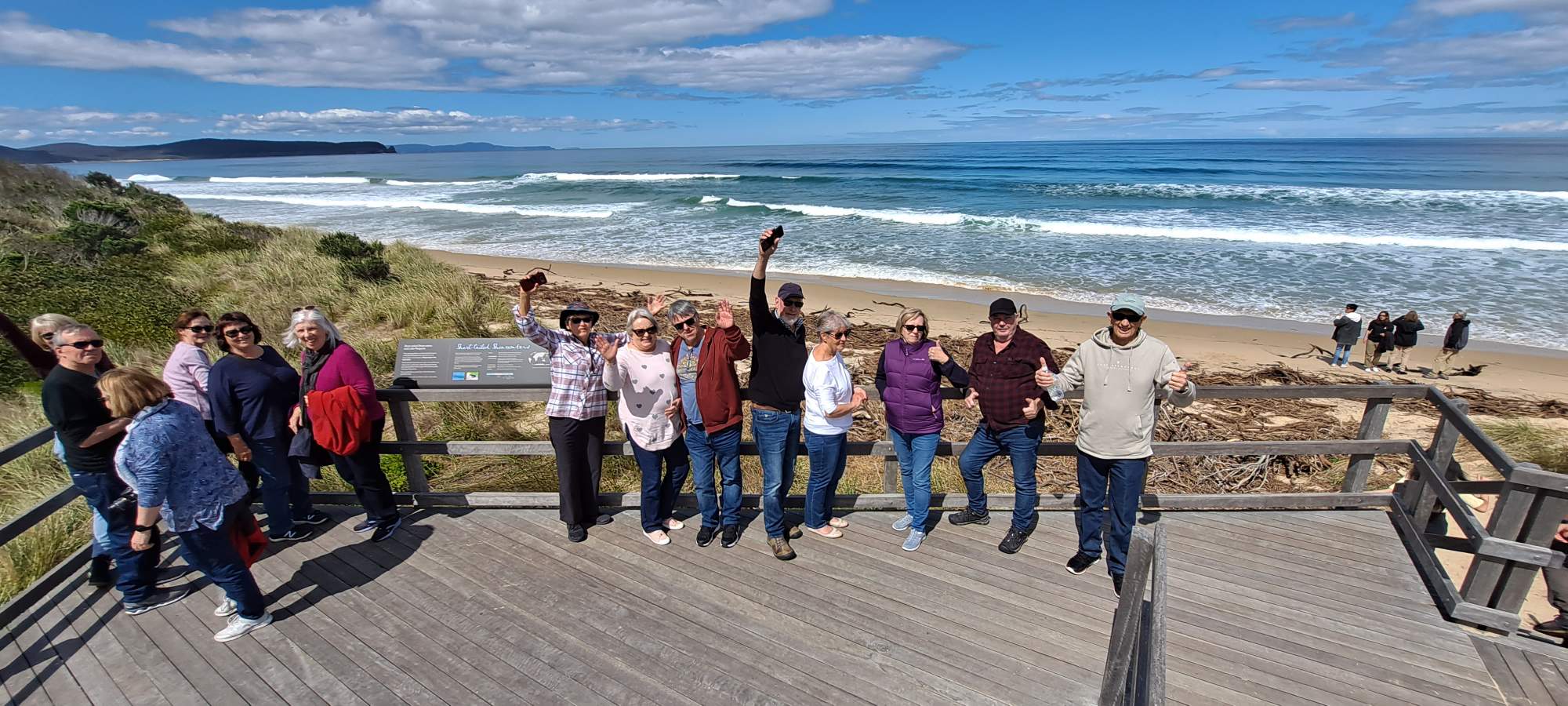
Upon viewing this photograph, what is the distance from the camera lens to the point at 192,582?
3.95 m

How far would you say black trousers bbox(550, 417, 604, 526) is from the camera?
415cm

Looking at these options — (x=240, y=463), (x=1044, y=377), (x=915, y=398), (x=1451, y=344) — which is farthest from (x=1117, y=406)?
(x=1451, y=344)

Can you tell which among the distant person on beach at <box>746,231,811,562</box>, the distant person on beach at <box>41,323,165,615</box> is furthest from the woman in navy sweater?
the distant person on beach at <box>746,231,811,562</box>

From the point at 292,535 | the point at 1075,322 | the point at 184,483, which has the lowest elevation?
the point at 1075,322

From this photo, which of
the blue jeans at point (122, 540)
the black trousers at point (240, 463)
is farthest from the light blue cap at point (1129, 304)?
the blue jeans at point (122, 540)

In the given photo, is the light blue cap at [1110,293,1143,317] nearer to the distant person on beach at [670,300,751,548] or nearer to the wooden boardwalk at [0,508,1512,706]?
the wooden boardwalk at [0,508,1512,706]

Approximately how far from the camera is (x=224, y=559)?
3414mm

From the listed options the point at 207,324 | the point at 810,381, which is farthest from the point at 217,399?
the point at 810,381

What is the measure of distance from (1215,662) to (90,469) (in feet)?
18.2

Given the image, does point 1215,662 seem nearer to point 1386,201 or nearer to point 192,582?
point 192,582

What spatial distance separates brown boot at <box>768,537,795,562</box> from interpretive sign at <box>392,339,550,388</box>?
174cm

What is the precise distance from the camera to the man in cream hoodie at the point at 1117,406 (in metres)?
3.76

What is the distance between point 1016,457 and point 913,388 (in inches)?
31.0

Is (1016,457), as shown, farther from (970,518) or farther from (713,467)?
(713,467)
